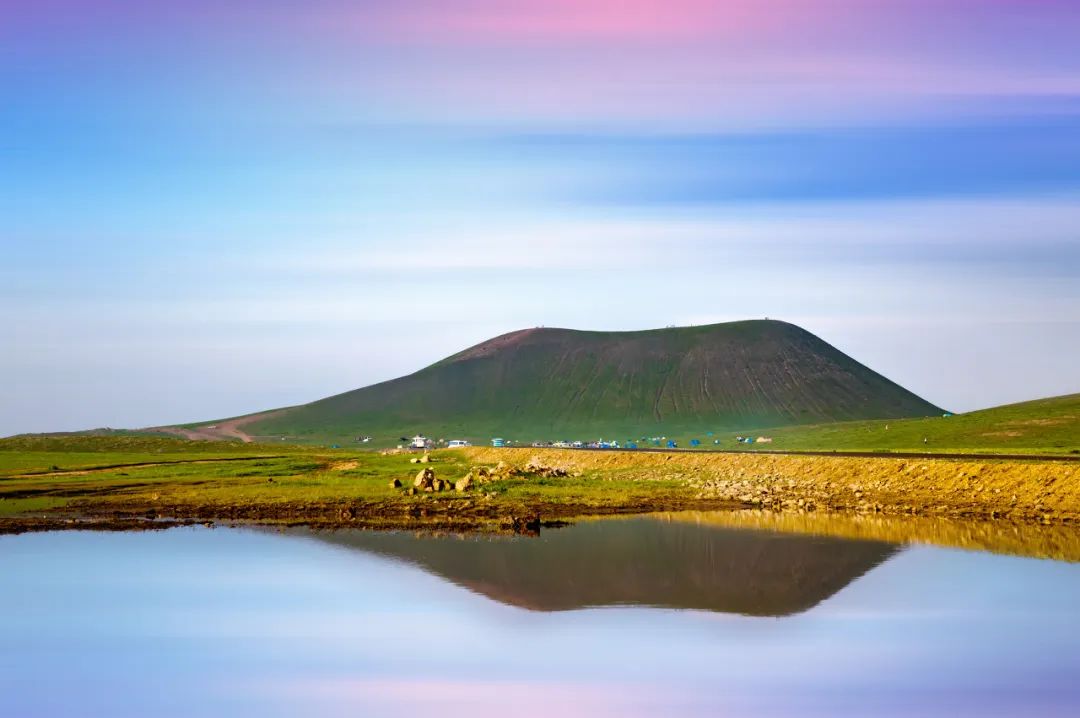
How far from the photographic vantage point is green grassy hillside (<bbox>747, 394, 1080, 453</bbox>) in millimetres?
114125

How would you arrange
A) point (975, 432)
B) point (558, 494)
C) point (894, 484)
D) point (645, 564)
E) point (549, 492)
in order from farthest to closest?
point (975, 432) < point (549, 492) < point (558, 494) < point (894, 484) < point (645, 564)

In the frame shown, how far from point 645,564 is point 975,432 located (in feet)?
318

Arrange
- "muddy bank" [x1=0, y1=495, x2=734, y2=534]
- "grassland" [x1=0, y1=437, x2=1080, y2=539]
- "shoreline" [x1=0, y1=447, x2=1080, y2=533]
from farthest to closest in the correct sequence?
"grassland" [x1=0, y1=437, x2=1080, y2=539]
"shoreline" [x1=0, y1=447, x2=1080, y2=533]
"muddy bank" [x1=0, y1=495, x2=734, y2=534]

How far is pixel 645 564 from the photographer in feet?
139

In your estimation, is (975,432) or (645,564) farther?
(975,432)

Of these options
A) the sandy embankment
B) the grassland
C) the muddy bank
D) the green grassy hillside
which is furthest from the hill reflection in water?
the green grassy hillside

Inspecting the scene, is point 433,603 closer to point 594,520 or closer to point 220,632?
point 220,632

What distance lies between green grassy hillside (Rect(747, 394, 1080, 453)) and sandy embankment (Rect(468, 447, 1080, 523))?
110 feet

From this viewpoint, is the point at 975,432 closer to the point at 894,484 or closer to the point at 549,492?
the point at 894,484

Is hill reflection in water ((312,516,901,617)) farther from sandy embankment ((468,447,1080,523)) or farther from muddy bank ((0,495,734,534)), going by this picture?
sandy embankment ((468,447,1080,523))

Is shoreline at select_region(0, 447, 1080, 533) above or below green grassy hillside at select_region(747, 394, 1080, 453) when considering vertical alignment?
below

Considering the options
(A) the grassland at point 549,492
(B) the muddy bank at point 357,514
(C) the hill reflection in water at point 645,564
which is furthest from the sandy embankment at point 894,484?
(C) the hill reflection in water at point 645,564

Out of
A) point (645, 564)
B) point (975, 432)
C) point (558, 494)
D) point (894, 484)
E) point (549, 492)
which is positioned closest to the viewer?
point (645, 564)

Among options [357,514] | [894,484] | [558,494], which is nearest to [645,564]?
[357,514]
